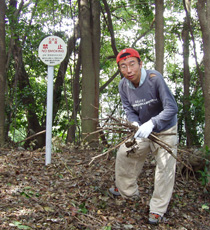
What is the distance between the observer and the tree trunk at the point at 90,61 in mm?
8031

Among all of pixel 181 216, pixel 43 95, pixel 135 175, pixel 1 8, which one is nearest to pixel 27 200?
pixel 135 175

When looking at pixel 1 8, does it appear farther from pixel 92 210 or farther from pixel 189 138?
pixel 189 138

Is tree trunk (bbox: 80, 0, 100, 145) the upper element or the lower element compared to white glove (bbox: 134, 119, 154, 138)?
upper

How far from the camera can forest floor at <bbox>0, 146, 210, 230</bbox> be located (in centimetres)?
356

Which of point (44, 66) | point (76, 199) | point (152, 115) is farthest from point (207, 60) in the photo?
point (44, 66)

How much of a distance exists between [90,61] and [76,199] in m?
4.60

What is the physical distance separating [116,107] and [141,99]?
29.1 feet

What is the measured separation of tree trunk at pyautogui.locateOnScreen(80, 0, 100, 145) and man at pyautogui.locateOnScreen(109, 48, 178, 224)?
3682mm

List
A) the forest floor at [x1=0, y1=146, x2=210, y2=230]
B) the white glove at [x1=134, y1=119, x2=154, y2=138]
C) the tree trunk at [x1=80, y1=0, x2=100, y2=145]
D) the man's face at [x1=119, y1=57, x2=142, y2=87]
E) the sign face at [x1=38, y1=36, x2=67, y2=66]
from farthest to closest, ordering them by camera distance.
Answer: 1. the tree trunk at [x1=80, y1=0, x2=100, y2=145]
2. the sign face at [x1=38, y1=36, x2=67, y2=66]
3. the man's face at [x1=119, y1=57, x2=142, y2=87]
4. the white glove at [x1=134, y1=119, x2=154, y2=138]
5. the forest floor at [x1=0, y1=146, x2=210, y2=230]

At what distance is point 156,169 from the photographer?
419 centimetres

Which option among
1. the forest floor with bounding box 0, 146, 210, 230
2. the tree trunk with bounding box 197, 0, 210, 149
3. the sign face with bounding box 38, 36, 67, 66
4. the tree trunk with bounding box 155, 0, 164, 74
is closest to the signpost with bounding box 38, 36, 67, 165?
the sign face with bounding box 38, 36, 67, 66

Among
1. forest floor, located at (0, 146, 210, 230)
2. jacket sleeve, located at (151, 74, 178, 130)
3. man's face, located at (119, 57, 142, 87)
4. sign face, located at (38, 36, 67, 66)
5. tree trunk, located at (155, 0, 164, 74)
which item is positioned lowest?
forest floor, located at (0, 146, 210, 230)

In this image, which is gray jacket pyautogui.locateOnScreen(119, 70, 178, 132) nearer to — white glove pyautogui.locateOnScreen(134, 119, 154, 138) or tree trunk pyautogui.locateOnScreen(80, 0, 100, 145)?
white glove pyautogui.locateOnScreen(134, 119, 154, 138)

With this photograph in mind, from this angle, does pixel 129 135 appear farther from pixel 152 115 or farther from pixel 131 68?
pixel 131 68
